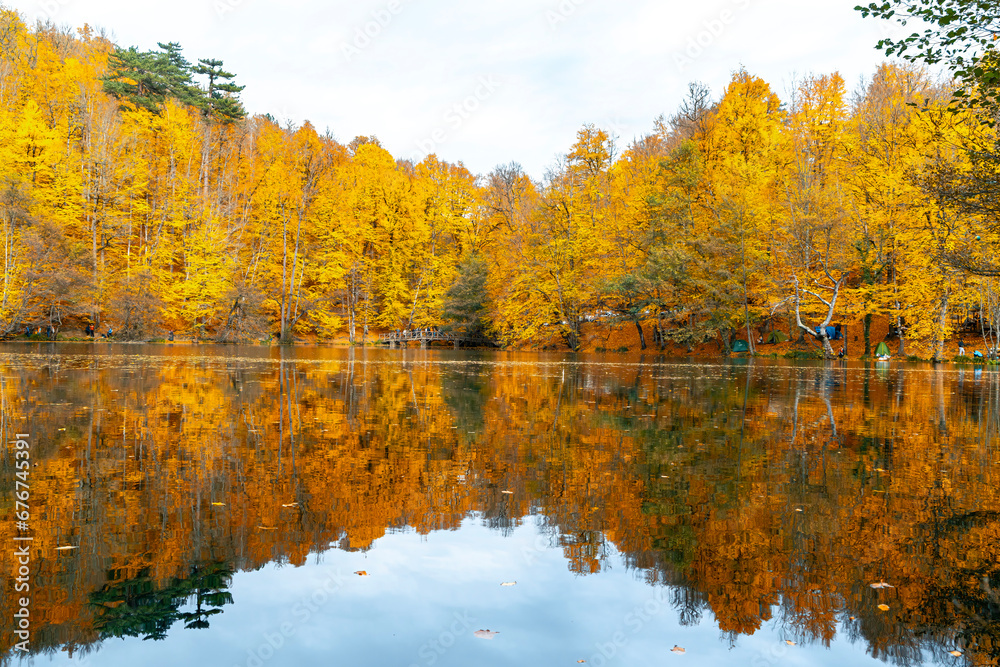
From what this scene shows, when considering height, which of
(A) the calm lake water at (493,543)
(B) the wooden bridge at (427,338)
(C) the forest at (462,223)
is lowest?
(A) the calm lake water at (493,543)

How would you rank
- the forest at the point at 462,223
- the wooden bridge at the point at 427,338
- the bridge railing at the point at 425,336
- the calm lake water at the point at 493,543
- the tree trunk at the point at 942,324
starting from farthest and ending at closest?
the bridge railing at the point at 425,336 < the wooden bridge at the point at 427,338 < the forest at the point at 462,223 < the tree trunk at the point at 942,324 < the calm lake water at the point at 493,543

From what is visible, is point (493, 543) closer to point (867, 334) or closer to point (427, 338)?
point (867, 334)

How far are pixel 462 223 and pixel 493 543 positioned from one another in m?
53.3

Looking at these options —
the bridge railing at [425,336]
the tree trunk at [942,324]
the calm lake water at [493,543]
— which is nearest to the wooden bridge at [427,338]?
the bridge railing at [425,336]

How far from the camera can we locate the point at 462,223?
185 ft

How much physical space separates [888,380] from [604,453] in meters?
17.2

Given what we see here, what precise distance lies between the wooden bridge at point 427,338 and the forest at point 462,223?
125 centimetres

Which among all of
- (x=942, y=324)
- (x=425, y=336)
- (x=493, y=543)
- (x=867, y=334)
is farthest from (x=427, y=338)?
(x=493, y=543)

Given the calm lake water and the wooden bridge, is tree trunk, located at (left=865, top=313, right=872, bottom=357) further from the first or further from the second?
the calm lake water

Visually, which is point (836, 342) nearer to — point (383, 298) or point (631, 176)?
point (631, 176)

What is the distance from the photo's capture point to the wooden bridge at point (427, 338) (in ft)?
171

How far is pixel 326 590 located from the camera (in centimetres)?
359

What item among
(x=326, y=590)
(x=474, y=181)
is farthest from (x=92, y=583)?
(x=474, y=181)

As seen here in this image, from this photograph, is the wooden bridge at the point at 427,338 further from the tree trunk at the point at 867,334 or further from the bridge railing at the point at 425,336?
the tree trunk at the point at 867,334
